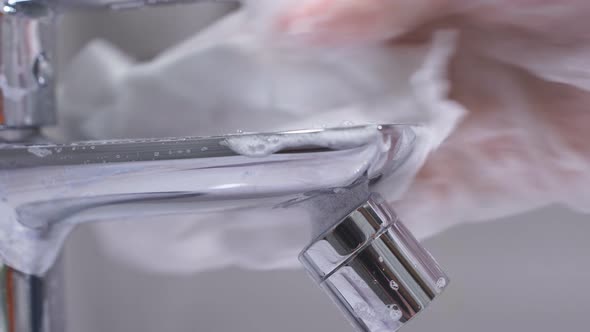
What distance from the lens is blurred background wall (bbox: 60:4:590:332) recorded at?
0.38 metres

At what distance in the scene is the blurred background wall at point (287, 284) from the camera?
0.38 m

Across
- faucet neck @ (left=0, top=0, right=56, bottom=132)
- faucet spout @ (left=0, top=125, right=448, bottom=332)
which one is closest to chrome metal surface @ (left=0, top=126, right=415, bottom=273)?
faucet spout @ (left=0, top=125, right=448, bottom=332)

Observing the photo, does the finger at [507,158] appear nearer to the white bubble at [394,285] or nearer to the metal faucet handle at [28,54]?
the white bubble at [394,285]

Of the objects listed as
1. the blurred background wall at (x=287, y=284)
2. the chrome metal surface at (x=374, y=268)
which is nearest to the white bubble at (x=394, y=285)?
the chrome metal surface at (x=374, y=268)

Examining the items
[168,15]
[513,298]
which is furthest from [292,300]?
[168,15]

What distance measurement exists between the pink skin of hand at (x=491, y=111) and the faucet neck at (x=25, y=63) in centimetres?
15

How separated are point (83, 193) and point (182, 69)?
17 centimetres

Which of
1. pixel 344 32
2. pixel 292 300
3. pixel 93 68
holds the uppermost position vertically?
pixel 93 68

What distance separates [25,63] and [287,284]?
24cm

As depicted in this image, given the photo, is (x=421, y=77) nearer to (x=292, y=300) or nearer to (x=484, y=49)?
(x=484, y=49)

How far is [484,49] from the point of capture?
0.34 m

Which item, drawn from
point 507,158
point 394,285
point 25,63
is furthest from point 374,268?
point 25,63

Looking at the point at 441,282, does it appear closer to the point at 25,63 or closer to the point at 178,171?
the point at 178,171

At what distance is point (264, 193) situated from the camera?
0.25 m
